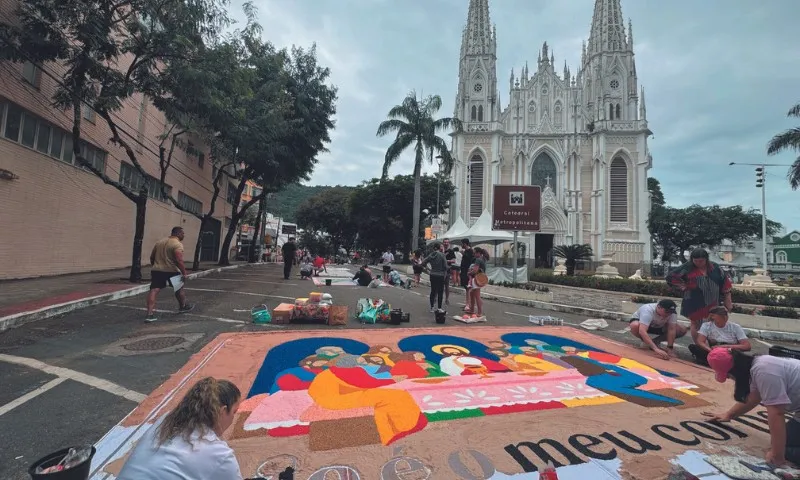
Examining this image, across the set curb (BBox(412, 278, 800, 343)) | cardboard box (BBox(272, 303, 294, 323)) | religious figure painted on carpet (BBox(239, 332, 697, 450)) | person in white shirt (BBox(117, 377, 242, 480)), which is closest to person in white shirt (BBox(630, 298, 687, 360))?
religious figure painted on carpet (BBox(239, 332, 697, 450))

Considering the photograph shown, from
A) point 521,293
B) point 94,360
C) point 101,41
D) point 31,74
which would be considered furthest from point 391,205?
point 94,360

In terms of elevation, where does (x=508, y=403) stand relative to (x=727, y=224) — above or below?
below

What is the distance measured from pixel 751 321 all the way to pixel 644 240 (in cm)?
3166

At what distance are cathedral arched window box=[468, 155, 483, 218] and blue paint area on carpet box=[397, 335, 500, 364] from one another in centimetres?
3376

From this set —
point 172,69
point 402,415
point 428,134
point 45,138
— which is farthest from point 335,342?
point 428,134

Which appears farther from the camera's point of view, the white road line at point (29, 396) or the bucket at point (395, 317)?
the bucket at point (395, 317)

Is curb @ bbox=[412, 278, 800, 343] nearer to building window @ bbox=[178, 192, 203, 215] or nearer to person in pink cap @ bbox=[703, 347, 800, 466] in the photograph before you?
person in pink cap @ bbox=[703, 347, 800, 466]

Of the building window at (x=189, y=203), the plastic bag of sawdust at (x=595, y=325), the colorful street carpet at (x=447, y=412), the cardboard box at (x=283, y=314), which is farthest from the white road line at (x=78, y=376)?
the building window at (x=189, y=203)

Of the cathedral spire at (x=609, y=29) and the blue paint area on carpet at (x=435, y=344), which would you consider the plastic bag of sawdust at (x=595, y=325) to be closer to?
the blue paint area on carpet at (x=435, y=344)

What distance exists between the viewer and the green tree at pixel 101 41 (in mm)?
8461

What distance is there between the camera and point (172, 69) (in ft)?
33.9

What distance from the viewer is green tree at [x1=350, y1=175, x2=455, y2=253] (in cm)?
3556

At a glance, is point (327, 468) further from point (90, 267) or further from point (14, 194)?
point (90, 267)

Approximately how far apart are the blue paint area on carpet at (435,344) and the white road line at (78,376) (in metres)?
3.28
